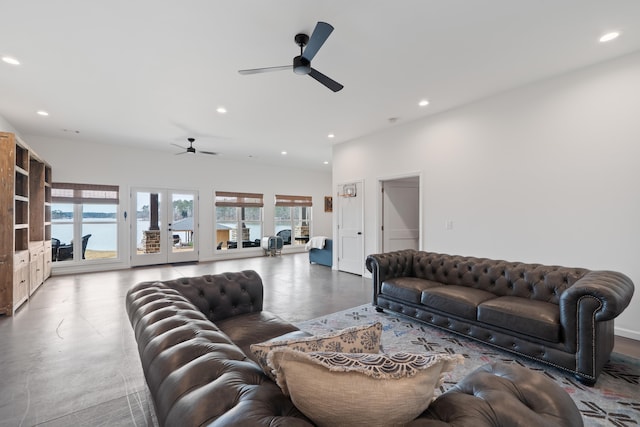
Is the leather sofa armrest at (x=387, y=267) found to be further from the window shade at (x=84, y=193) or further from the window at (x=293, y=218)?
the window shade at (x=84, y=193)

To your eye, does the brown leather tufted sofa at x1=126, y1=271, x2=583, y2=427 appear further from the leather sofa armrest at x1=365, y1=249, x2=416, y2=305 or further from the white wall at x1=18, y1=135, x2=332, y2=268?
the white wall at x1=18, y1=135, x2=332, y2=268

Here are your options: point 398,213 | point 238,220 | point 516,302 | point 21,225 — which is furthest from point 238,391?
point 238,220

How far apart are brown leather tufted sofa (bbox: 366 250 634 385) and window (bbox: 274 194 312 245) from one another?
6.44 m

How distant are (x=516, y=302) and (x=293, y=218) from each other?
8206mm

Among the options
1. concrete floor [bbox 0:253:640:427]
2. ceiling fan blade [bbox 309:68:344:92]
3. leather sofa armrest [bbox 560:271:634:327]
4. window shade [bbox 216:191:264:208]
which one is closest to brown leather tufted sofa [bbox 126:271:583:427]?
concrete floor [bbox 0:253:640:427]

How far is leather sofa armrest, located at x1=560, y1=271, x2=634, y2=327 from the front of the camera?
6.74ft

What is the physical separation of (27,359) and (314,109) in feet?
14.7

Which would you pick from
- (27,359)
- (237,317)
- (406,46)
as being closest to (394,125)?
(406,46)

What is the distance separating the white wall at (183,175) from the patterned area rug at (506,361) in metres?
6.04

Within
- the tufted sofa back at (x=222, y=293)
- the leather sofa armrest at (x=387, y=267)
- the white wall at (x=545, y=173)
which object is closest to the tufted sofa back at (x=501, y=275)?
the leather sofa armrest at (x=387, y=267)

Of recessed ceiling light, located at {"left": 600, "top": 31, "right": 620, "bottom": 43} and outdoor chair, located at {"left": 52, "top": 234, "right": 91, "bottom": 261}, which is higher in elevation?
recessed ceiling light, located at {"left": 600, "top": 31, "right": 620, "bottom": 43}

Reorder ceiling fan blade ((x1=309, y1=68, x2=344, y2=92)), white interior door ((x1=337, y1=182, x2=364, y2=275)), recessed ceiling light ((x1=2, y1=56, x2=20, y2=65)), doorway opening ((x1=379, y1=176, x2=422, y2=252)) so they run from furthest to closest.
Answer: white interior door ((x1=337, y1=182, x2=364, y2=275)) → doorway opening ((x1=379, y1=176, x2=422, y2=252)) → recessed ceiling light ((x1=2, y1=56, x2=20, y2=65)) → ceiling fan blade ((x1=309, y1=68, x2=344, y2=92))

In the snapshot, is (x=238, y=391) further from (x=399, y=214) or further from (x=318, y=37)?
(x=399, y=214)

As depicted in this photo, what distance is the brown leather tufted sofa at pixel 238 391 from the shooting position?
773 millimetres
